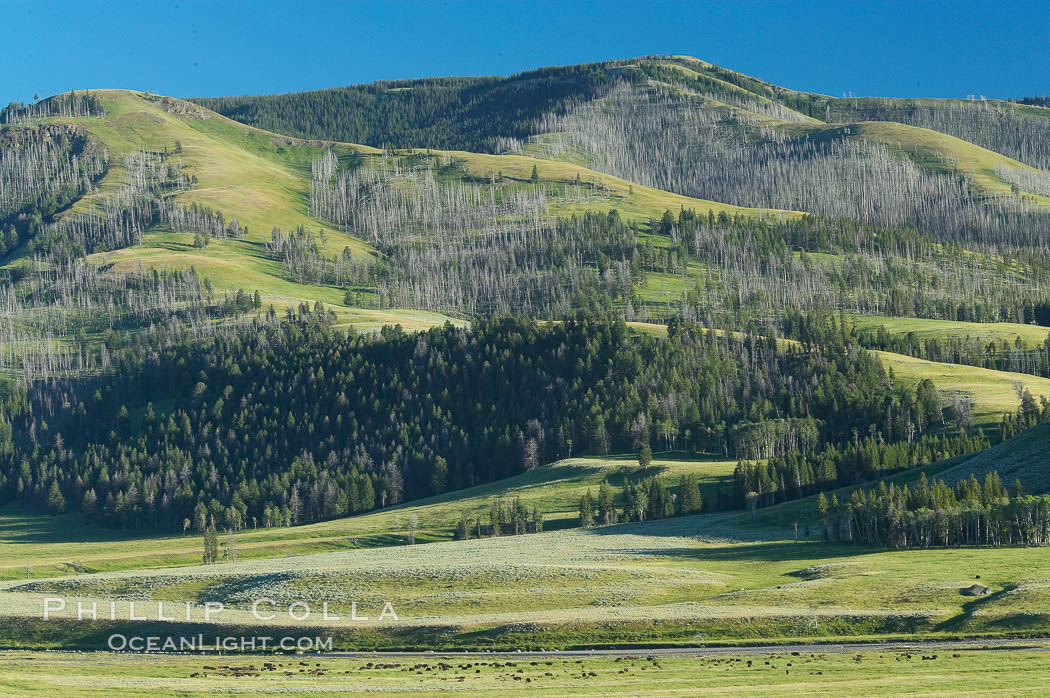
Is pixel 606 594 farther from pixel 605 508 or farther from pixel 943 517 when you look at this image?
Result: pixel 605 508

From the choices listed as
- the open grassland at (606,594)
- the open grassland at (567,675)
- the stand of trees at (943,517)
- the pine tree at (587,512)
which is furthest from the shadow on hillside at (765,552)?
the open grassland at (567,675)

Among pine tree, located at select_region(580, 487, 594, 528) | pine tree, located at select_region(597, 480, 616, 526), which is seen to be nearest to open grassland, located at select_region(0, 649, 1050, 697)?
pine tree, located at select_region(580, 487, 594, 528)

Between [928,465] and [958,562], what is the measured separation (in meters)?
67.5

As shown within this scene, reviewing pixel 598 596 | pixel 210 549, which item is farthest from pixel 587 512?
pixel 598 596

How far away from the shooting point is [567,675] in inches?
3182

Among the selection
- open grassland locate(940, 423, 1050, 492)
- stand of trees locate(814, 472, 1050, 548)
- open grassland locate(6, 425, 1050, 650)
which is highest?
open grassland locate(940, 423, 1050, 492)

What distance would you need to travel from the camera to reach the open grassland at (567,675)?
233ft

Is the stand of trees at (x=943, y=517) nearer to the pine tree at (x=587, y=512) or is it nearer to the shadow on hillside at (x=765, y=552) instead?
the shadow on hillside at (x=765, y=552)

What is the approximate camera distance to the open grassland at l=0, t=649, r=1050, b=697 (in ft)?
233

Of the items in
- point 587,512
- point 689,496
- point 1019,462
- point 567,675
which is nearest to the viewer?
point 567,675

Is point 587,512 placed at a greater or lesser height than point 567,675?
lesser

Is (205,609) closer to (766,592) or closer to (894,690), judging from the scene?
(766,592)

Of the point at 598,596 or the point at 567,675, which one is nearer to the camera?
the point at 567,675

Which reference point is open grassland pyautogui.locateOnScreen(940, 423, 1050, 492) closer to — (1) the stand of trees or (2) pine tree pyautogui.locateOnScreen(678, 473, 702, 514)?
(1) the stand of trees
